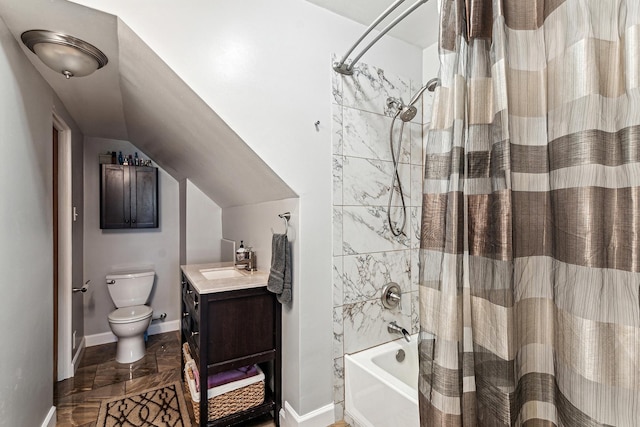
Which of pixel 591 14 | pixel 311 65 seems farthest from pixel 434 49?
pixel 591 14

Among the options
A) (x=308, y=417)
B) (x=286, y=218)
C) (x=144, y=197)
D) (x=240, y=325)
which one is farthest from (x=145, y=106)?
(x=308, y=417)

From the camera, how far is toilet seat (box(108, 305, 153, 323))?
2.68 metres

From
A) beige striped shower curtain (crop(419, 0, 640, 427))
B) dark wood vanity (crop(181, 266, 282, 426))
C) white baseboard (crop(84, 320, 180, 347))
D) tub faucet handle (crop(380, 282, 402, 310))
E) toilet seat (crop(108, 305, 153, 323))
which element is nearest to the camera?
beige striped shower curtain (crop(419, 0, 640, 427))

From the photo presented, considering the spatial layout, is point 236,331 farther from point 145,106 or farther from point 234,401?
point 145,106

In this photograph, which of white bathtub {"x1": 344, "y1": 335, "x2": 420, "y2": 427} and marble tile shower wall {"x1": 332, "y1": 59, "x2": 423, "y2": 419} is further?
marble tile shower wall {"x1": 332, "y1": 59, "x2": 423, "y2": 419}

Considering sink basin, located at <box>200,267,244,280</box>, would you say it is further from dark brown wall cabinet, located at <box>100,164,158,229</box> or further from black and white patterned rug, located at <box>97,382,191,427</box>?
dark brown wall cabinet, located at <box>100,164,158,229</box>

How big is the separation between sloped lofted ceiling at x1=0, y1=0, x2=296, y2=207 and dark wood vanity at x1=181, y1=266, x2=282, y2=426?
66 cm

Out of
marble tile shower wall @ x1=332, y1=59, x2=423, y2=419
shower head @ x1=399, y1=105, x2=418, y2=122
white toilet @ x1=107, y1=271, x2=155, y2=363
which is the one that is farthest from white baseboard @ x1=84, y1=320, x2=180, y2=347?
shower head @ x1=399, y1=105, x2=418, y2=122

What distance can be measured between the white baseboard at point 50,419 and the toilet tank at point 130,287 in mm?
1178

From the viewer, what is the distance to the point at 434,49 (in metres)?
2.26

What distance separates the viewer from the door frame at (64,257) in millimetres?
2434

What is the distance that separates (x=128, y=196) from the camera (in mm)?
3154

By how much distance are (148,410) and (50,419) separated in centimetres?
54

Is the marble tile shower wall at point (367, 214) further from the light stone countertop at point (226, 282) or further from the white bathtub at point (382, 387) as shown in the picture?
the light stone countertop at point (226, 282)
